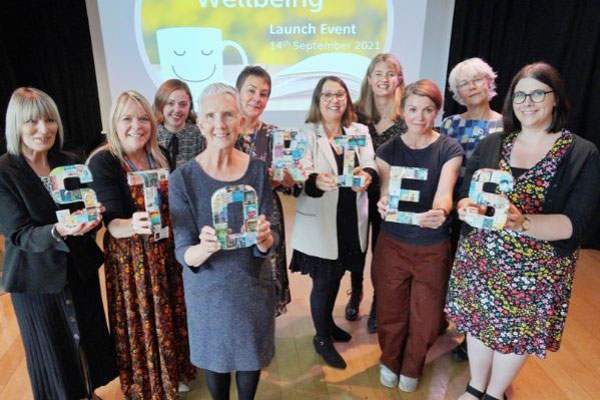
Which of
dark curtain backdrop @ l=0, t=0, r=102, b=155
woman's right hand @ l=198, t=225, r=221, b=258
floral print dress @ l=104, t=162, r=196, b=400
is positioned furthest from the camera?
dark curtain backdrop @ l=0, t=0, r=102, b=155

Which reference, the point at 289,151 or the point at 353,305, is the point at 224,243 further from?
the point at 353,305

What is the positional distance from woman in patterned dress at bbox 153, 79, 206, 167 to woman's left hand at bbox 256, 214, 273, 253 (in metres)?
0.90

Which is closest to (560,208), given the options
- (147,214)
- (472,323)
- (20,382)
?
(472,323)

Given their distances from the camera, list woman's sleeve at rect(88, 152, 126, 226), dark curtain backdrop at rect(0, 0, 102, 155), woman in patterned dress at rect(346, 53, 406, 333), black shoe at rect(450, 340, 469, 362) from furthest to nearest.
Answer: dark curtain backdrop at rect(0, 0, 102, 155), black shoe at rect(450, 340, 469, 362), woman in patterned dress at rect(346, 53, 406, 333), woman's sleeve at rect(88, 152, 126, 226)

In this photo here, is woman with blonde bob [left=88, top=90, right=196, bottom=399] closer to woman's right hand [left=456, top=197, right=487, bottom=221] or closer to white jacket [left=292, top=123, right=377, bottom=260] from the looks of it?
white jacket [left=292, top=123, right=377, bottom=260]

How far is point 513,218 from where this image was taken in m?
1.46

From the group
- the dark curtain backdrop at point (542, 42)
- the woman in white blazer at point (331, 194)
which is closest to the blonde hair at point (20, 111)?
the woman in white blazer at point (331, 194)

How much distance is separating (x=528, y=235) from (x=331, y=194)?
2.87 feet

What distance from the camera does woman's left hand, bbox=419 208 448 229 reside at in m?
1.71

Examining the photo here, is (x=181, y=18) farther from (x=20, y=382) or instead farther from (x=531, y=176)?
(x=531, y=176)

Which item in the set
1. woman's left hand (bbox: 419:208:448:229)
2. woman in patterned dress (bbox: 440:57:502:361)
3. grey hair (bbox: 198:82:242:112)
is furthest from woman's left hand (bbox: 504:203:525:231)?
grey hair (bbox: 198:82:242:112)

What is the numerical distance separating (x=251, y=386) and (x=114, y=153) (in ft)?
3.54

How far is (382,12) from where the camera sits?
4.12m

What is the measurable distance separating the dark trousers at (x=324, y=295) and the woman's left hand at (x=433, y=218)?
0.59 m
